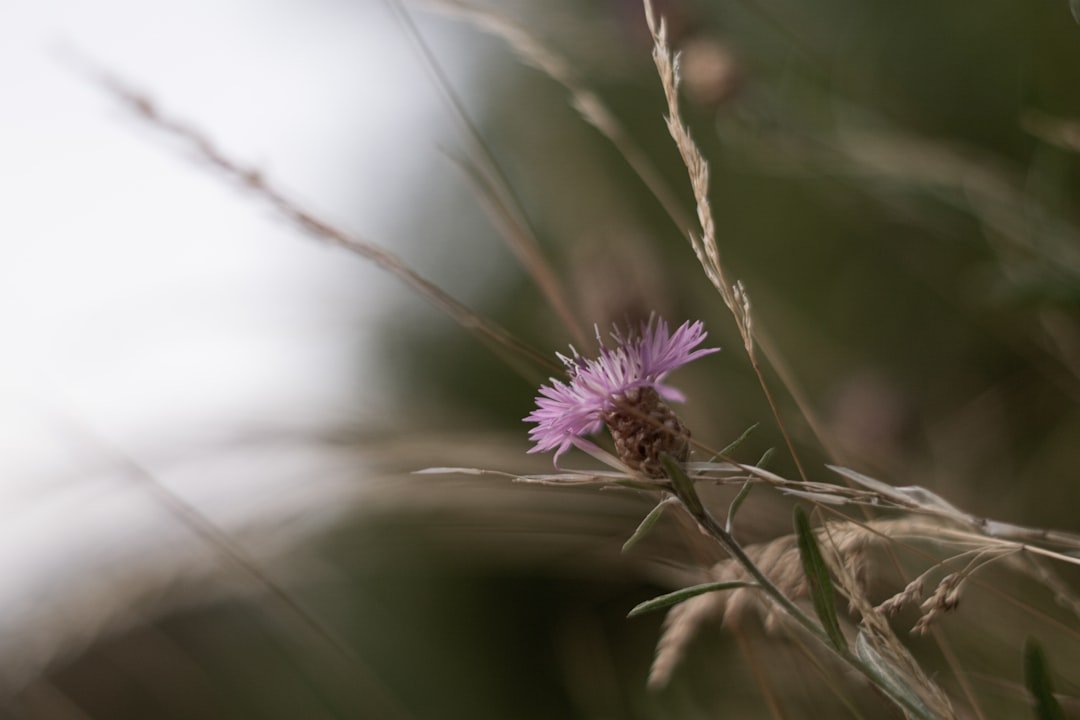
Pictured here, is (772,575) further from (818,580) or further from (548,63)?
(548,63)

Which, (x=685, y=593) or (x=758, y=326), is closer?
(x=685, y=593)

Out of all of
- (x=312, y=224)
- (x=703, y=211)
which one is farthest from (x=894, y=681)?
(x=312, y=224)

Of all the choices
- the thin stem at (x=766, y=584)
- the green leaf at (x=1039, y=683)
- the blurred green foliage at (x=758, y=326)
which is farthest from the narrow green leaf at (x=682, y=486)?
the blurred green foliage at (x=758, y=326)

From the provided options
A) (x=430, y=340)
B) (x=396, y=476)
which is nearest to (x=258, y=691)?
(x=430, y=340)

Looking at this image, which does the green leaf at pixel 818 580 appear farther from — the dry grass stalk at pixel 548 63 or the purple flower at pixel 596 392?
the dry grass stalk at pixel 548 63

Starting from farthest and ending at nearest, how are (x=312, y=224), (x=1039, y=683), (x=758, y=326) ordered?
(x=758, y=326)
(x=312, y=224)
(x=1039, y=683)

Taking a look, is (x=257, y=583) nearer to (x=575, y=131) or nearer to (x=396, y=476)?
(x=396, y=476)
